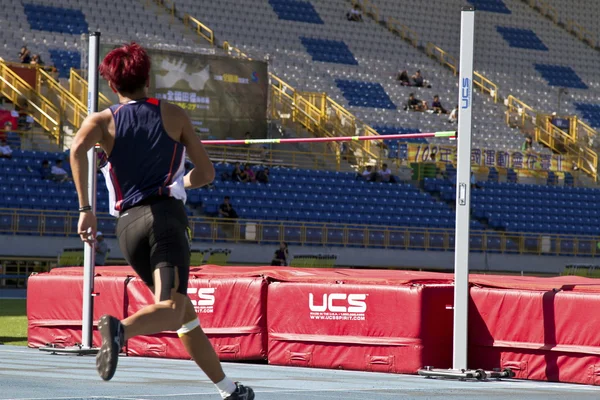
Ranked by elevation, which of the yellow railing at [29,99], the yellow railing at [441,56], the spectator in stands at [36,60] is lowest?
the yellow railing at [29,99]

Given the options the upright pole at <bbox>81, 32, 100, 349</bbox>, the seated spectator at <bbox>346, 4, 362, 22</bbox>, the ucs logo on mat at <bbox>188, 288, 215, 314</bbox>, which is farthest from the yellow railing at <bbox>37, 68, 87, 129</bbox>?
the ucs logo on mat at <bbox>188, 288, 215, 314</bbox>

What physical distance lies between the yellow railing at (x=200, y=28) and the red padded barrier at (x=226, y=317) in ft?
83.7

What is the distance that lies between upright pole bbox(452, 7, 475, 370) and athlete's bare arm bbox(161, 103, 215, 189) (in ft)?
12.8

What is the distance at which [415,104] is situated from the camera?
37.2m

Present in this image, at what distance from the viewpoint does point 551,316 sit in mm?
8867

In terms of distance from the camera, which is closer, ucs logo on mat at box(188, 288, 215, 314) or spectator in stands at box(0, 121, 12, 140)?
ucs logo on mat at box(188, 288, 215, 314)

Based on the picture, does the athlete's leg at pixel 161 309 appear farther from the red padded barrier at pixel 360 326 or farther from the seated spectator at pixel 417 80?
the seated spectator at pixel 417 80

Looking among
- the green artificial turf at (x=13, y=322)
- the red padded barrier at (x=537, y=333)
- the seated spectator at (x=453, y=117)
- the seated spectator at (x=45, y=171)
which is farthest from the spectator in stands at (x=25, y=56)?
the red padded barrier at (x=537, y=333)

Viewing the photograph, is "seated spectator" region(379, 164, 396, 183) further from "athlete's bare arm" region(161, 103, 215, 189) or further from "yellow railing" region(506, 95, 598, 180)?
"athlete's bare arm" region(161, 103, 215, 189)

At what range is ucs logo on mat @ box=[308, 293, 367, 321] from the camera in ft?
31.9

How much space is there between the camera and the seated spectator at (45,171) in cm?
2611

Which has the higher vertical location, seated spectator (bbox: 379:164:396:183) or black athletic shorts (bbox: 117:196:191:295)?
seated spectator (bbox: 379:164:396:183)

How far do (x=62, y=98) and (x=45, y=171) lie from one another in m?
3.38

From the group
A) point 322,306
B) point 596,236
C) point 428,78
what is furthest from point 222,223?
point 322,306
